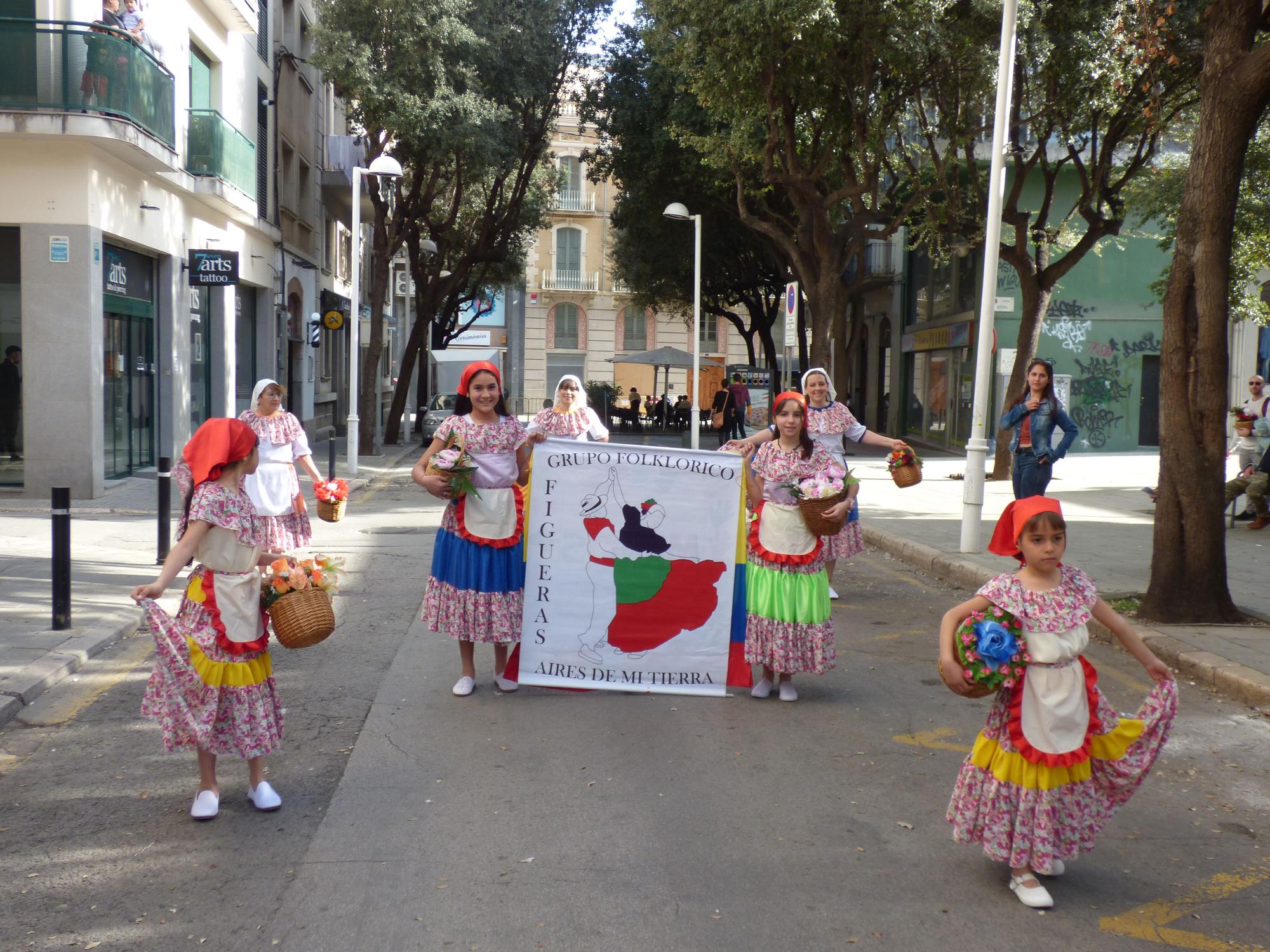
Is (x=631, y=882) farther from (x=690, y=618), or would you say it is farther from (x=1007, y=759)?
(x=690, y=618)

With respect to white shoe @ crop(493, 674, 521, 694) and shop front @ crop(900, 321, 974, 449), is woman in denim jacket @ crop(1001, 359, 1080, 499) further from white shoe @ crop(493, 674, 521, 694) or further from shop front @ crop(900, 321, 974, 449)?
shop front @ crop(900, 321, 974, 449)

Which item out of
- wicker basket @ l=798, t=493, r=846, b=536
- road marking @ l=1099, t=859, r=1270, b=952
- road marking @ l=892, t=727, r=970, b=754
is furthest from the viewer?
wicker basket @ l=798, t=493, r=846, b=536

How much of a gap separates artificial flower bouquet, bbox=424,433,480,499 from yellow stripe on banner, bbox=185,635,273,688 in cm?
176

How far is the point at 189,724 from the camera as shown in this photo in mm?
4543

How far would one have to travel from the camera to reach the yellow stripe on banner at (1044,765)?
3.97m

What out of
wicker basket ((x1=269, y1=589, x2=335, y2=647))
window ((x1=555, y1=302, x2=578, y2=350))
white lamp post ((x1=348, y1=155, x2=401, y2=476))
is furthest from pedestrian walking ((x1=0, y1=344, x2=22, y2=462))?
window ((x1=555, y1=302, x2=578, y2=350))

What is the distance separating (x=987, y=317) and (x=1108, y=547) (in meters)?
2.64

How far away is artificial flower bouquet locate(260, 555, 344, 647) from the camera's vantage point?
4.71 meters

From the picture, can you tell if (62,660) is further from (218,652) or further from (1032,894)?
(1032,894)

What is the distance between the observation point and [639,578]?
688 cm

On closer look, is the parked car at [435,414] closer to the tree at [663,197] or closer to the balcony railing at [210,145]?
the tree at [663,197]

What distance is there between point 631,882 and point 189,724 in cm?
176

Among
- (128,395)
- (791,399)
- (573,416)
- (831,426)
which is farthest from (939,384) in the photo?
(791,399)

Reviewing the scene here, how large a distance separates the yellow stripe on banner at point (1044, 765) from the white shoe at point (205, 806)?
284 centimetres
